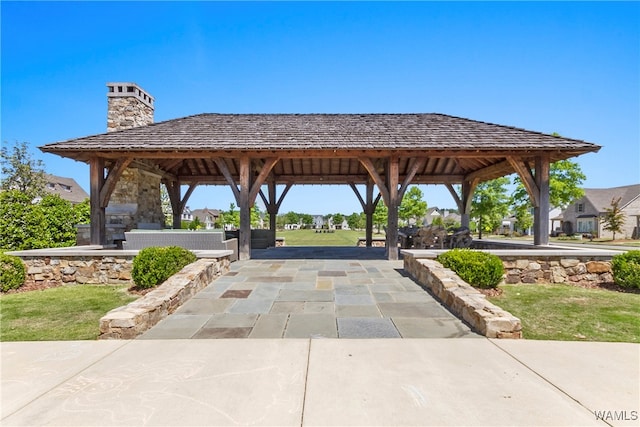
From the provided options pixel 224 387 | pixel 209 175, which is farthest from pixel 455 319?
pixel 209 175

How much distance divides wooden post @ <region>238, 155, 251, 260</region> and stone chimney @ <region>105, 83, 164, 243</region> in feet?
14.5

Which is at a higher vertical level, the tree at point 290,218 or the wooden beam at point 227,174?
the wooden beam at point 227,174

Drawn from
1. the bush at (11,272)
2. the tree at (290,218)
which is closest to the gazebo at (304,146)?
the bush at (11,272)

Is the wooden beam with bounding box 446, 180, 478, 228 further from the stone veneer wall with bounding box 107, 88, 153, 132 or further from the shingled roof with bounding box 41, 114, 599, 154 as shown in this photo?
the stone veneer wall with bounding box 107, 88, 153, 132

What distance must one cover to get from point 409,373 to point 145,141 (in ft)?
32.2

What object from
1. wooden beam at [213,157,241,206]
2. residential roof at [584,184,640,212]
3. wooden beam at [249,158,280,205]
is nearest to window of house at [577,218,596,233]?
residential roof at [584,184,640,212]

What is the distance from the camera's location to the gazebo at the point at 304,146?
9.12m

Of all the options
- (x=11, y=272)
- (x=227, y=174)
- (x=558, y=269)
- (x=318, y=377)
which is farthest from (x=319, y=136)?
(x=11, y=272)

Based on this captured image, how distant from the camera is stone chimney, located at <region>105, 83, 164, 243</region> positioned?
1100cm

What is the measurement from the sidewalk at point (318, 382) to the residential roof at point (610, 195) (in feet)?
140

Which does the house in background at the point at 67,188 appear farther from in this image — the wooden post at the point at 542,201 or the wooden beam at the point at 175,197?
the wooden post at the point at 542,201

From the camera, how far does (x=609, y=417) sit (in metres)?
2.23

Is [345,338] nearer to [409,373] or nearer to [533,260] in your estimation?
[409,373]

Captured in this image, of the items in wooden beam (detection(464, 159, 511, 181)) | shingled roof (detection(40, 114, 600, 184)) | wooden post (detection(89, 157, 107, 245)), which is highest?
shingled roof (detection(40, 114, 600, 184))
